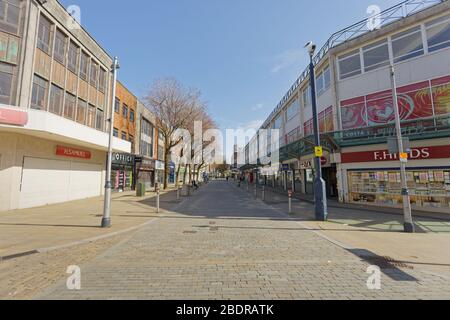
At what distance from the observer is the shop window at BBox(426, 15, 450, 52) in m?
12.3

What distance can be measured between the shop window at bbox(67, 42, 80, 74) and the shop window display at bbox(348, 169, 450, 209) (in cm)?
2241

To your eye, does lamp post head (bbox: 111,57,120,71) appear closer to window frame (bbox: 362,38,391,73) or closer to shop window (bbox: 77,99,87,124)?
shop window (bbox: 77,99,87,124)

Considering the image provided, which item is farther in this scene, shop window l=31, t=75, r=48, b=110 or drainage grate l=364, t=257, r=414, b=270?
shop window l=31, t=75, r=48, b=110

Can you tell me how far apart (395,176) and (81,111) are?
23575 millimetres

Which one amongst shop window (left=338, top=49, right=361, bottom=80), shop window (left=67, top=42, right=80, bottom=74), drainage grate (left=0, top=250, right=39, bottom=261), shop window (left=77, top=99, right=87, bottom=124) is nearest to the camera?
drainage grate (left=0, top=250, right=39, bottom=261)

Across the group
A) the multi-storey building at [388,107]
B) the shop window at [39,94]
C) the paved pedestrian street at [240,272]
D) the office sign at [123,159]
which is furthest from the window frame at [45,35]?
the multi-storey building at [388,107]

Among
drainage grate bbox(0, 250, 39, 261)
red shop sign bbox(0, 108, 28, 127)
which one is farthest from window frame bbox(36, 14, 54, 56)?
drainage grate bbox(0, 250, 39, 261)

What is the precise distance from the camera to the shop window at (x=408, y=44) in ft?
43.0

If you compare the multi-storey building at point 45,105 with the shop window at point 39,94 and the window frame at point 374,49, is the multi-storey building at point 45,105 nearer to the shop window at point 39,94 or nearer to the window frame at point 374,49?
the shop window at point 39,94

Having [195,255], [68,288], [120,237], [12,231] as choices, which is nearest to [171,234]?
[120,237]

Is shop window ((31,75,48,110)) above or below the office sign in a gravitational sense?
above

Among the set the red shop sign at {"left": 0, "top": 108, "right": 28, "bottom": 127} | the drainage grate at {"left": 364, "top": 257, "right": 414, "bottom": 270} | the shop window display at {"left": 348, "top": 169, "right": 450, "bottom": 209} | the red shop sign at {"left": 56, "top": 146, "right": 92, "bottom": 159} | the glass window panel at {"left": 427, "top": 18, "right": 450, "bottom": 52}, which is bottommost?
the drainage grate at {"left": 364, "top": 257, "right": 414, "bottom": 270}

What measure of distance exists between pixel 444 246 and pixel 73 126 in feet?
60.4
